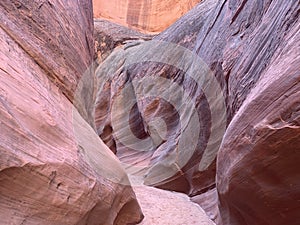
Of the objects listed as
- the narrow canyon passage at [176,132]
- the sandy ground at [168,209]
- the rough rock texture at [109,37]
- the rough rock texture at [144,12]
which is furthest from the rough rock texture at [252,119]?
the rough rock texture at [144,12]

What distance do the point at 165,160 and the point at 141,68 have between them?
465cm

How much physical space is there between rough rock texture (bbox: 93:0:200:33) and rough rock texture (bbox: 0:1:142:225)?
16461 millimetres

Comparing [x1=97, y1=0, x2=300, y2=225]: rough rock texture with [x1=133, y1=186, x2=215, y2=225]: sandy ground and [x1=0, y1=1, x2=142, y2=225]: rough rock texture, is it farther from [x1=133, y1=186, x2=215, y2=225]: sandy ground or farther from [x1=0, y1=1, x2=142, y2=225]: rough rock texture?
[x1=0, y1=1, x2=142, y2=225]: rough rock texture

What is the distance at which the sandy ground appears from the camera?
519 centimetres

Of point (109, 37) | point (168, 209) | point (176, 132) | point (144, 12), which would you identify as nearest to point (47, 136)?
point (168, 209)

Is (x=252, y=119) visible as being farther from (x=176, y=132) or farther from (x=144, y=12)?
(x=144, y=12)

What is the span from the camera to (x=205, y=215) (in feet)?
18.8

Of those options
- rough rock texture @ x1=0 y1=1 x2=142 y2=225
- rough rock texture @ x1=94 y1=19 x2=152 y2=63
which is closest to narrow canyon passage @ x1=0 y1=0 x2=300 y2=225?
rough rock texture @ x1=0 y1=1 x2=142 y2=225

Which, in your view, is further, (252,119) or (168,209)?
(168,209)

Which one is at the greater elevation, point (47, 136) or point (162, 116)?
point (47, 136)

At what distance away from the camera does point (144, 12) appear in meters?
21.1

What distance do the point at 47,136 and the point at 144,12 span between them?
19188 millimetres

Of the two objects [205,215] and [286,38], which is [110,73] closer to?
[205,215]

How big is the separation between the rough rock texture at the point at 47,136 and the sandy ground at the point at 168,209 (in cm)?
54
